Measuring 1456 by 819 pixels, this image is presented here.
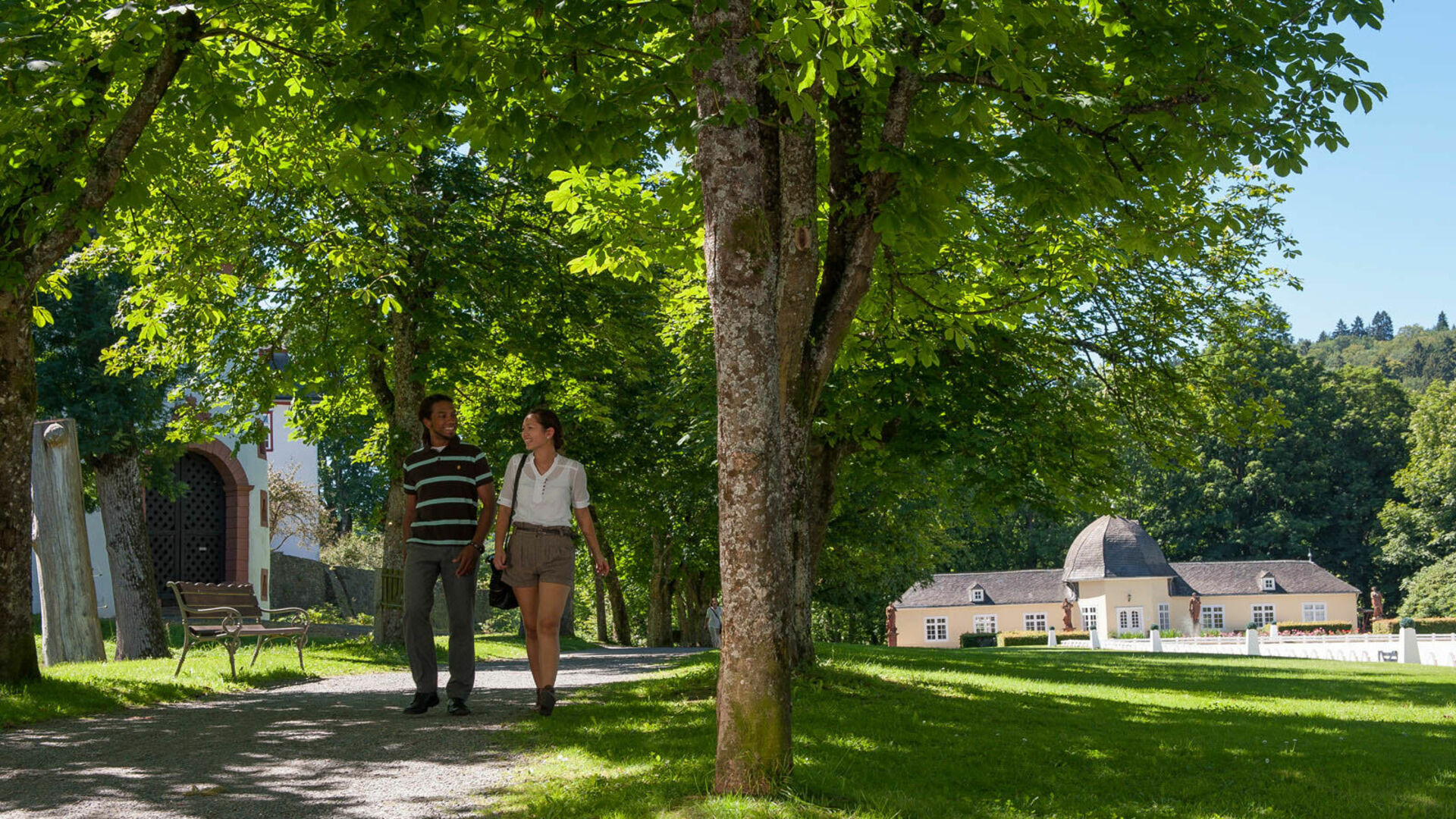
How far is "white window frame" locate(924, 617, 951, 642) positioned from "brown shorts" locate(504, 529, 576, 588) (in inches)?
3002

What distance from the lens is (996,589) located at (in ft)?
264

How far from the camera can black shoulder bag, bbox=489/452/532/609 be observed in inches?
323

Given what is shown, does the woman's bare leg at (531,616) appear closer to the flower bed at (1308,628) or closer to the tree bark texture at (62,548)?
the tree bark texture at (62,548)

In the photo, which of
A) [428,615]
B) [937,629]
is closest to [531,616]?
[428,615]

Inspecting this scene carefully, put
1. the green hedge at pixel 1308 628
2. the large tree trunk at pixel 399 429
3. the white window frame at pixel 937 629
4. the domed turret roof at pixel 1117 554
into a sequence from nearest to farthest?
the large tree trunk at pixel 399 429 < the green hedge at pixel 1308 628 < the domed turret roof at pixel 1117 554 < the white window frame at pixel 937 629

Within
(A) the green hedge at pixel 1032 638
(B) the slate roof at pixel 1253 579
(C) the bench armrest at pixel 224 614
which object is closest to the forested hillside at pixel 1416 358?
(B) the slate roof at pixel 1253 579

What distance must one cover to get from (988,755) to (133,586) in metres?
13.7

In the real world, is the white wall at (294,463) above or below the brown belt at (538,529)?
above

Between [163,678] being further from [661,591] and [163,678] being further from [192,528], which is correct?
[192,528]

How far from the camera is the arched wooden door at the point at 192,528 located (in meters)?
32.3

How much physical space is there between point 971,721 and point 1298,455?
75991mm

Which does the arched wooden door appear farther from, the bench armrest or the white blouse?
the white blouse

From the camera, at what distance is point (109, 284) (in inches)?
894

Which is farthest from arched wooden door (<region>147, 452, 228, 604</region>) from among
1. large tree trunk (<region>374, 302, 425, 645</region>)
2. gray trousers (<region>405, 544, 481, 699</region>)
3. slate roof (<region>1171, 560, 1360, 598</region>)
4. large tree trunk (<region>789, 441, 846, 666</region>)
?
slate roof (<region>1171, 560, 1360, 598</region>)
